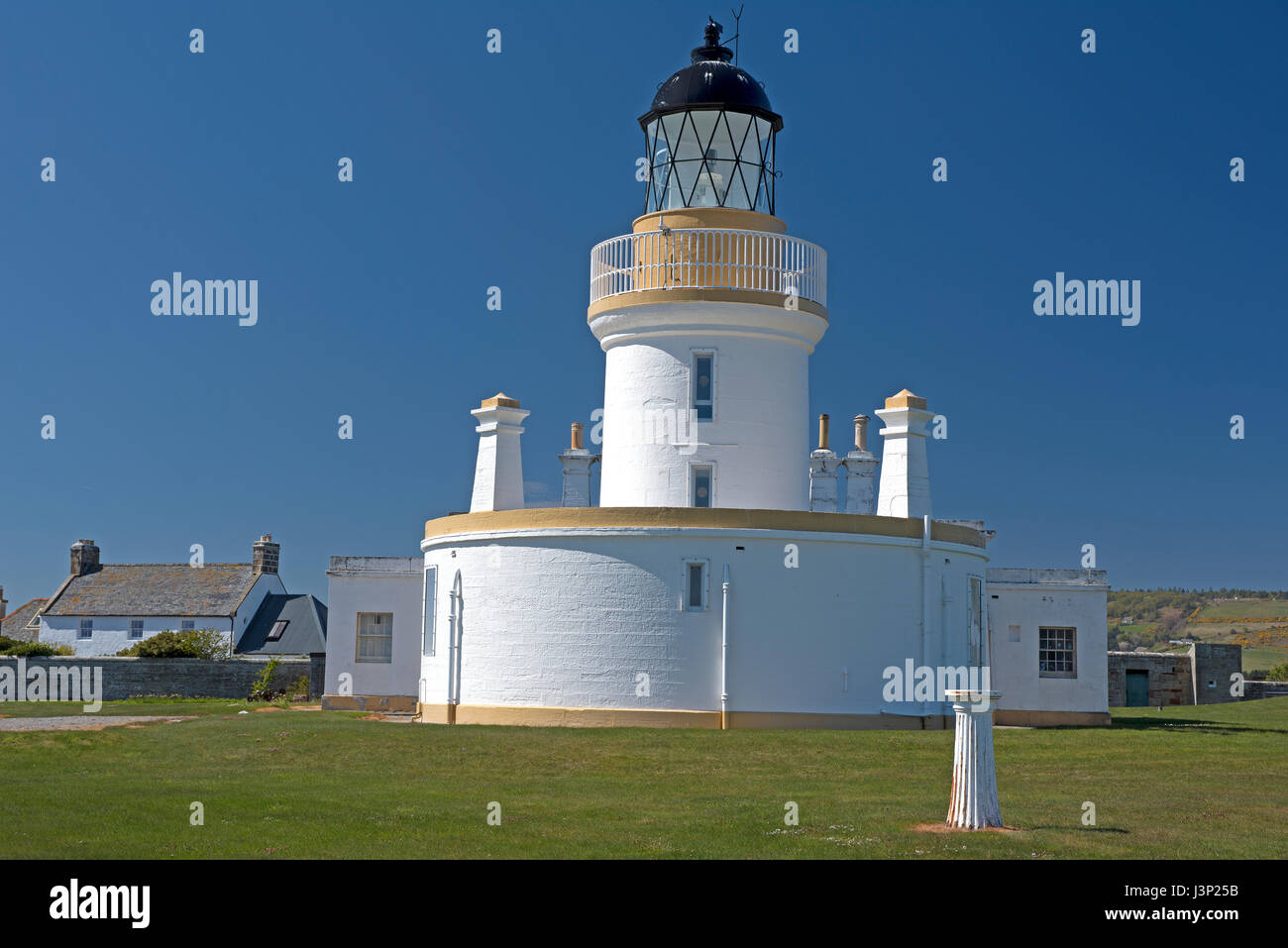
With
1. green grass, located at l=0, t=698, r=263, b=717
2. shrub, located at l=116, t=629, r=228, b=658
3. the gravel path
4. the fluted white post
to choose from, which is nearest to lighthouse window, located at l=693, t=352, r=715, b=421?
the gravel path

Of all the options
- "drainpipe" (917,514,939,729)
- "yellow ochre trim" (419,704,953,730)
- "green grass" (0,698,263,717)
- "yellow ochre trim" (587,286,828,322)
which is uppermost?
"yellow ochre trim" (587,286,828,322)

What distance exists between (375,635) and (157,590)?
2784 centimetres

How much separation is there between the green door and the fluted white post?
110ft

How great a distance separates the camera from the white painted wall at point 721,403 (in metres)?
28.3

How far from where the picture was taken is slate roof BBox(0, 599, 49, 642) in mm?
59219

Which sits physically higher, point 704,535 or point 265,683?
point 704,535

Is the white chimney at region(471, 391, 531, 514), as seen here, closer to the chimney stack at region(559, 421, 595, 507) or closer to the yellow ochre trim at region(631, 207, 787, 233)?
the chimney stack at region(559, 421, 595, 507)

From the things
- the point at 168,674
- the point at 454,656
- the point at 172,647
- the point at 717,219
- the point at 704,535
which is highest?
the point at 717,219

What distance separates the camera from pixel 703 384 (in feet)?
93.5

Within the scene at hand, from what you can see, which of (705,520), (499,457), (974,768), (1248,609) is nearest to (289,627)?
(499,457)

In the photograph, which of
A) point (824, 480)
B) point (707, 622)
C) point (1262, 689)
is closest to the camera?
point (707, 622)

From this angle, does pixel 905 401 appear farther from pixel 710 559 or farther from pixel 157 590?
pixel 157 590
